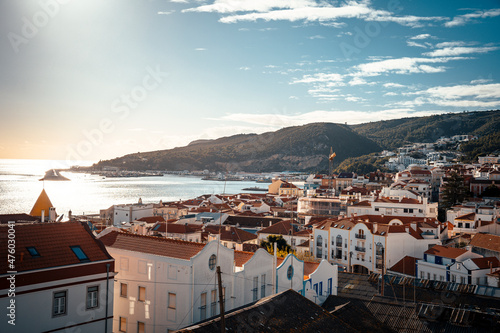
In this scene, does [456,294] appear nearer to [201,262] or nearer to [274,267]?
[274,267]

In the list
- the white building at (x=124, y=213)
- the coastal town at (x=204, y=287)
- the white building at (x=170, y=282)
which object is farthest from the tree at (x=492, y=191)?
the white building at (x=170, y=282)

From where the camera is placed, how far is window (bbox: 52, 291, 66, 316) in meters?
8.98

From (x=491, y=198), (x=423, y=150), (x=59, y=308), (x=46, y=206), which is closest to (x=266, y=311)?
(x=59, y=308)

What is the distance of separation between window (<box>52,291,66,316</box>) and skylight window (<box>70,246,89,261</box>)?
875 mm

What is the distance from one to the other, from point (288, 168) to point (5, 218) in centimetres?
16853

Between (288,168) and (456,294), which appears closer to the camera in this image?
(456,294)

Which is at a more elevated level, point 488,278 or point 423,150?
point 423,150

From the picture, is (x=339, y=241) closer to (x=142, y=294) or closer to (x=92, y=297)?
(x=142, y=294)

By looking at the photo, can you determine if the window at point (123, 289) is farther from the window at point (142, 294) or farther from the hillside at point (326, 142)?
the hillside at point (326, 142)

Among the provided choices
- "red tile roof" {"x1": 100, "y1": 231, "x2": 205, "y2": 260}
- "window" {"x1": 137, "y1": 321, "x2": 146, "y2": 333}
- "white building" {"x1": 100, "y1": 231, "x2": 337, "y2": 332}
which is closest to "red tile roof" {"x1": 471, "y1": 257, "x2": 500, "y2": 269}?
"white building" {"x1": 100, "y1": 231, "x2": 337, "y2": 332}

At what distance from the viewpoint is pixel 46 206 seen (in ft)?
81.8

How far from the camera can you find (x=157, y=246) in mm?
12039

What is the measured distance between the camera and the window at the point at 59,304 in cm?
898

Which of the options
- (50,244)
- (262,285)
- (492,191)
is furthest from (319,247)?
(492,191)
